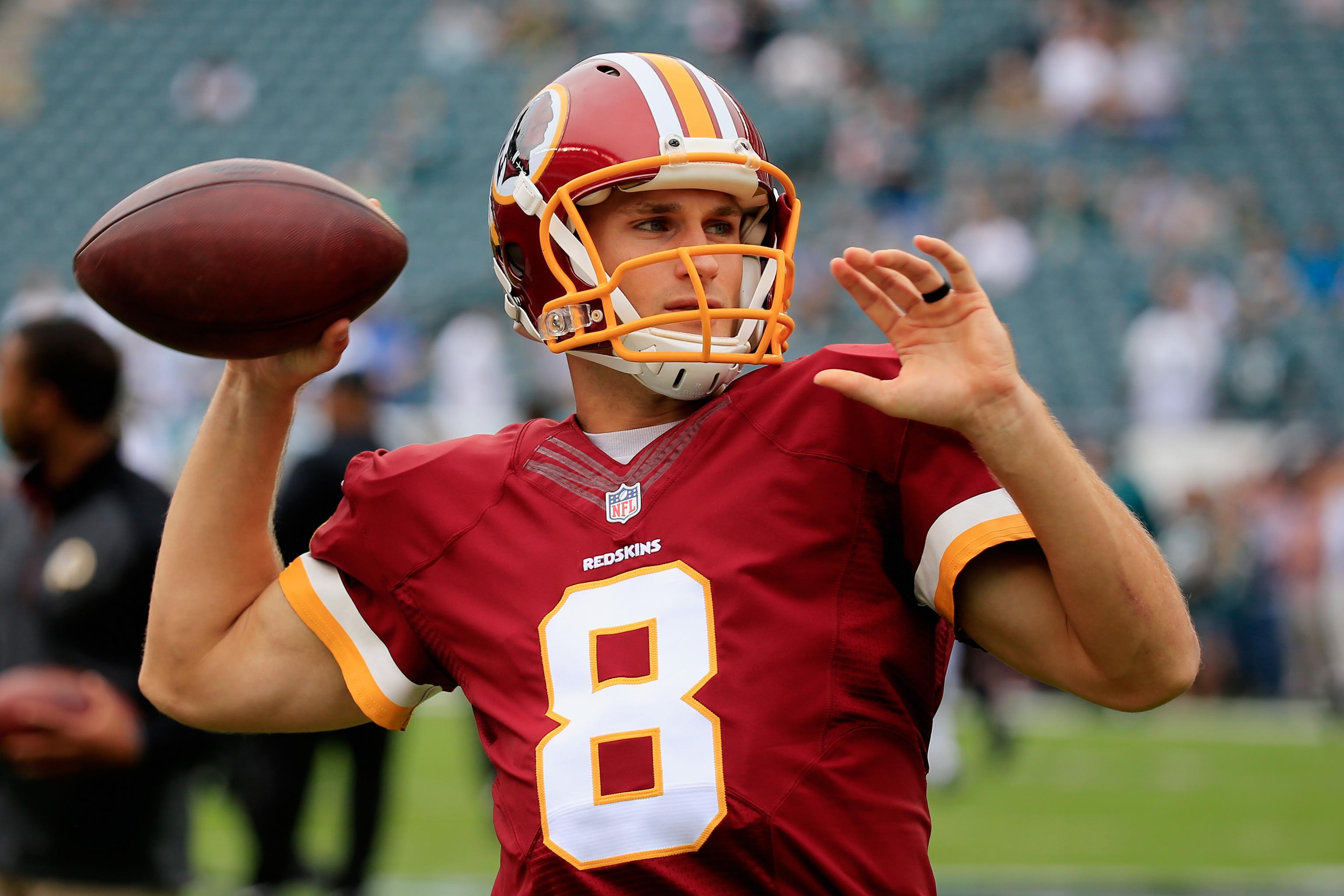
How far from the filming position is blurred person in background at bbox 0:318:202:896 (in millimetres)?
3252

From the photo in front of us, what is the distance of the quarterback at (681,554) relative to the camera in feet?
5.83

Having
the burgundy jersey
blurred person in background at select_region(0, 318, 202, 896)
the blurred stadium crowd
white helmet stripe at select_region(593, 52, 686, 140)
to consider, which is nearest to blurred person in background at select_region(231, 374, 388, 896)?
blurred person in background at select_region(0, 318, 202, 896)

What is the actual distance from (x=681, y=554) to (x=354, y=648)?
20.4 inches

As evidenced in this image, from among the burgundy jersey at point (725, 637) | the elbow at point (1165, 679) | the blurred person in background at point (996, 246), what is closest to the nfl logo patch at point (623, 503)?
the burgundy jersey at point (725, 637)

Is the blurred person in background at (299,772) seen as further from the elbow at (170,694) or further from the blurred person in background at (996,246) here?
the blurred person in background at (996,246)

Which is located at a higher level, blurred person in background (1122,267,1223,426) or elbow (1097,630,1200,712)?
elbow (1097,630,1200,712)

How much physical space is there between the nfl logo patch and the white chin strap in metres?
0.16

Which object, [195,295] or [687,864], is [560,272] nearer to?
[195,295]

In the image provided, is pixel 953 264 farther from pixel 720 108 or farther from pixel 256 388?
pixel 256 388

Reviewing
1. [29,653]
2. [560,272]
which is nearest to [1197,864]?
[29,653]

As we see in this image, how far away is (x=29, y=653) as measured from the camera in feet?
11.1

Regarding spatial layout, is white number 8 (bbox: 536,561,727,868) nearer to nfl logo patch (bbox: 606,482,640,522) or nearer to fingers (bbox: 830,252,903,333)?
nfl logo patch (bbox: 606,482,640,522)

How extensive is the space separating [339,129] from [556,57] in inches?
91.3

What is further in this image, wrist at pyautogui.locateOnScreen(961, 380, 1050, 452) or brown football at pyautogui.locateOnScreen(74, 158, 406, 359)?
brown football at pyautogui.locateOnScreen(74, 158, 406, 359)
